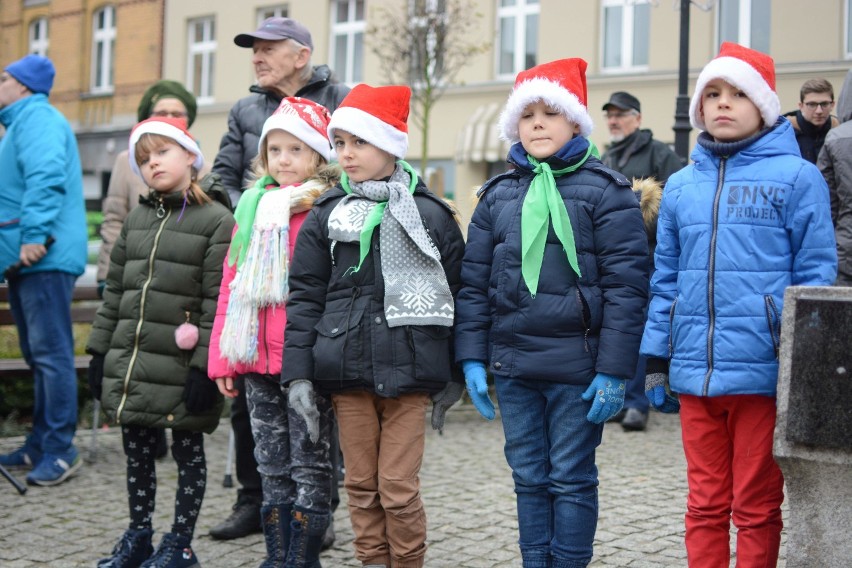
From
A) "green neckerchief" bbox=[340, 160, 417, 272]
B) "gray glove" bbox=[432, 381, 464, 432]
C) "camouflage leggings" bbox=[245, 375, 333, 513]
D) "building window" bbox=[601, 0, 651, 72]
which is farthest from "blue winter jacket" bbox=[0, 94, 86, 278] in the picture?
"building window" bbox=[601, 0, 651, 72]

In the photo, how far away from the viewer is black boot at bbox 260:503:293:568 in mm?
4441

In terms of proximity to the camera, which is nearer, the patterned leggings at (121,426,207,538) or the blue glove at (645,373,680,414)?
the blue glove at (645,373,680,414)

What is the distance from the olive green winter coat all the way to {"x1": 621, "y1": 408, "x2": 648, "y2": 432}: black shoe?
159 inches

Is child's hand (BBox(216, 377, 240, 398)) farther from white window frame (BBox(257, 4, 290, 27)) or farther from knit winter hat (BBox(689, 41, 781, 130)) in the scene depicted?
white window frame (BBox(257, 4, 290, 27))

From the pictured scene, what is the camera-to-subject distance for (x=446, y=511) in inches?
230

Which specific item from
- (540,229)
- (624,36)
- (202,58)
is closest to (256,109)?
(540,229)

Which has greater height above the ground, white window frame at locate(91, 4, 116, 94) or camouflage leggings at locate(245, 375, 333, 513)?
white window frame at locate(91, 4, 116, 94)

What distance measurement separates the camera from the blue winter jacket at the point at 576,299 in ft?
12.6

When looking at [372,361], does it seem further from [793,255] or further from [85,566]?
[85,566]

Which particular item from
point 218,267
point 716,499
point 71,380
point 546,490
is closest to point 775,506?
point 716,499

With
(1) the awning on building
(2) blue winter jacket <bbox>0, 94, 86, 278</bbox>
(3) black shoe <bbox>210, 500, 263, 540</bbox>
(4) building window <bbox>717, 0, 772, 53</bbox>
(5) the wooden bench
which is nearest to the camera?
(3) black shoe <bbox>210, 500, 263, 540</bbox>

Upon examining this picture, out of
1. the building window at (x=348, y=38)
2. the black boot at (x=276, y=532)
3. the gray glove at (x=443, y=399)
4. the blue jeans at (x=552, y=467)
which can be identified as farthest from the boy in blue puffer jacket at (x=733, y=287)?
the building window at (x=348, y=38)

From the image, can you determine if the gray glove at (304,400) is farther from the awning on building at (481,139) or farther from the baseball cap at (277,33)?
the awning on building at (481,139)

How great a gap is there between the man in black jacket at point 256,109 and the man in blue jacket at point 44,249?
137cm
